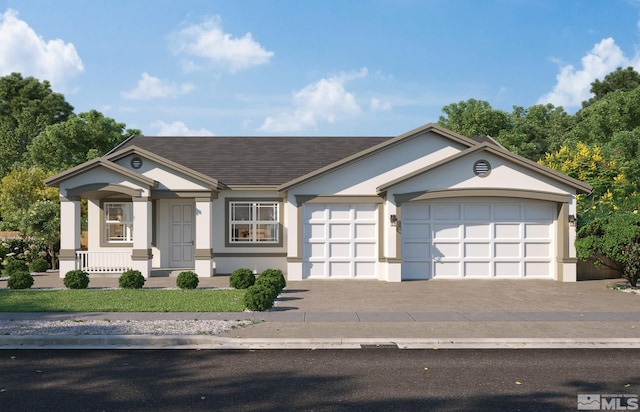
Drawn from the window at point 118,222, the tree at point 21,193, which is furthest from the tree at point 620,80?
the tree at point 21,193

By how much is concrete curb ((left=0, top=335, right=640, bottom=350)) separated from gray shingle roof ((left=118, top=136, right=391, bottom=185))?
12.2m

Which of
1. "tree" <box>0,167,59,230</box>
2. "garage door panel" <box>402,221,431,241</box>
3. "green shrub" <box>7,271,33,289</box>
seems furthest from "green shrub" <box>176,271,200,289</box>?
"tree" <box>0,167,59,230</box>

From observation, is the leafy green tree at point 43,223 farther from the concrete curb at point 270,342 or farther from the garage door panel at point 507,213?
the garage door panel at point 507,213

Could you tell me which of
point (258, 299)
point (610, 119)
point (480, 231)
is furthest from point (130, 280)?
point (610, 119)

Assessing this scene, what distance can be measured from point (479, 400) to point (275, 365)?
2.99m

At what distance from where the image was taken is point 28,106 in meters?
52.0

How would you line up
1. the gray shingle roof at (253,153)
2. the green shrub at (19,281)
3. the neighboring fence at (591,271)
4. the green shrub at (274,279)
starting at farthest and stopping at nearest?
the gray shingle roof at (253,153) → the neighboring fence at (591,271) → the green shrub at (19,281) → the green shrub at (274,279)

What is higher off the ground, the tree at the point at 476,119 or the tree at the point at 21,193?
the tree at the point at 476,119

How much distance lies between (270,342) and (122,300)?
590 cm

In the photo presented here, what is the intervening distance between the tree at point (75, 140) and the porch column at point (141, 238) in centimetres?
1828

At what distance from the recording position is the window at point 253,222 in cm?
2070

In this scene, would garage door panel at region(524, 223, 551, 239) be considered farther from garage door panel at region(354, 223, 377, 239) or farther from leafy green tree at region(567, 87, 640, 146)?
leafy green tree at region(567, 87, 640, 146)

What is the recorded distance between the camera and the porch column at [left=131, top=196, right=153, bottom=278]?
18.7m

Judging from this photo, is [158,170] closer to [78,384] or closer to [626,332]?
[78,384]
